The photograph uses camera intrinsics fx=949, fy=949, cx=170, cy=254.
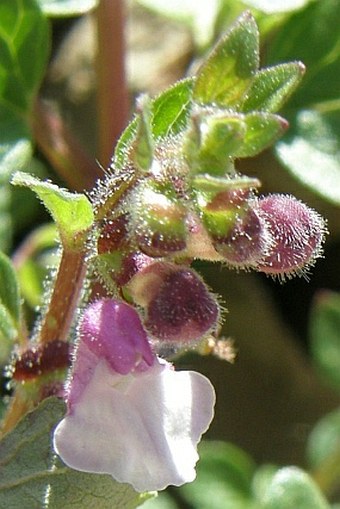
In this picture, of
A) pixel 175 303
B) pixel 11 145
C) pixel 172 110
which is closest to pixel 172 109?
pixel 172 110

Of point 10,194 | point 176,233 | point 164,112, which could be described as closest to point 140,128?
point 176,233

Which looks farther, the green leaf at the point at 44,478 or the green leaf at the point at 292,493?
the green leaf at the point at 292,493

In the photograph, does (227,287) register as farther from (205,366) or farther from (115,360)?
(115,360)

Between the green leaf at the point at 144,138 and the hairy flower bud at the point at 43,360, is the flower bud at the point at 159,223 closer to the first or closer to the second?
the green leaf at the point at 144,138

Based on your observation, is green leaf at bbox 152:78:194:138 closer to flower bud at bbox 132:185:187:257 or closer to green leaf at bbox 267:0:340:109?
flower bud at bbox 132:185:187:257

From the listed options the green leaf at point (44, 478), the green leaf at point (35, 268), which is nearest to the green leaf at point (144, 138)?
the green leaf at point (44, 478)
